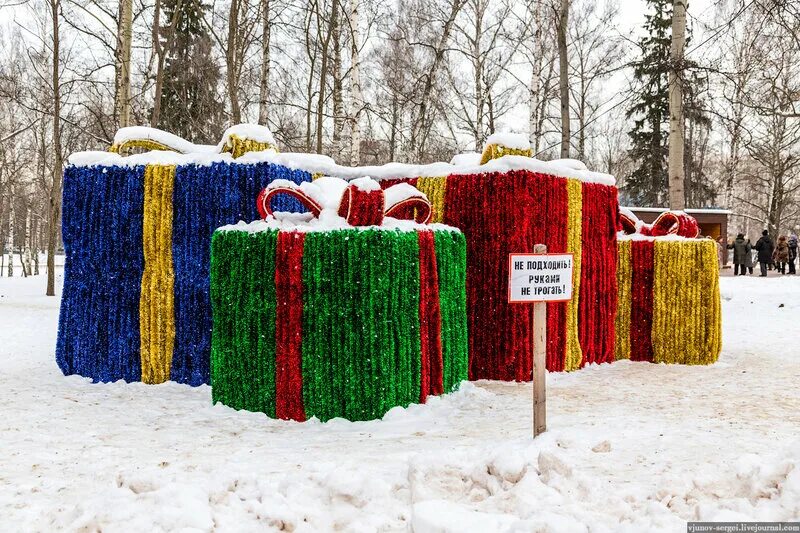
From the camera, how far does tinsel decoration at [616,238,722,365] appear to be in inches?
272

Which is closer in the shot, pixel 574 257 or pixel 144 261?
pixel 144 261

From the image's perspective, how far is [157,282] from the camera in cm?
591

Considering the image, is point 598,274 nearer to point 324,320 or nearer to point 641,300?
point 641,300

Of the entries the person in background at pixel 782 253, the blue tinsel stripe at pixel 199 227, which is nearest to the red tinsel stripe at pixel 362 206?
the blue tinsel stripe at pixel 199 227

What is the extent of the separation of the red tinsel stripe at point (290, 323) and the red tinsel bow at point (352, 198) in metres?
0.40

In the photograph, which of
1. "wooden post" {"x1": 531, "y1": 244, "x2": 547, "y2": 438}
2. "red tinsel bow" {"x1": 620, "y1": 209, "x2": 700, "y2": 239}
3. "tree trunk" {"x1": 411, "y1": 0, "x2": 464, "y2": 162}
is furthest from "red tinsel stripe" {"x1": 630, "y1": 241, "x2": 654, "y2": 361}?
"tree trunk" {"x1": 411, "y1": 0, "x2": 464, "y2": 162}

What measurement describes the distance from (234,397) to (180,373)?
1.35 m

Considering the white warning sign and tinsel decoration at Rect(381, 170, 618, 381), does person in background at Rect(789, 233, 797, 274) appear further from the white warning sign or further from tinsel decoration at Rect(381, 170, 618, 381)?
the white warning sign

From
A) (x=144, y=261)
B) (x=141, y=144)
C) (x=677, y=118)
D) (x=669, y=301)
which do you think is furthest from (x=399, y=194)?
(x=677, y=118)

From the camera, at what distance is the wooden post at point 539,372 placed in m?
3.91

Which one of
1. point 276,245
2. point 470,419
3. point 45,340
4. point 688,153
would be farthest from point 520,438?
point 688,153

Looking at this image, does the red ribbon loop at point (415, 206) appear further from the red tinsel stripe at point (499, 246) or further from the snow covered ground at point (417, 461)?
the snow covered ground at point (417, 461)

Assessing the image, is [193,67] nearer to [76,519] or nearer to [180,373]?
[180,373]

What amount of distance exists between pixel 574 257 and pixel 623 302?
1.28 meters
